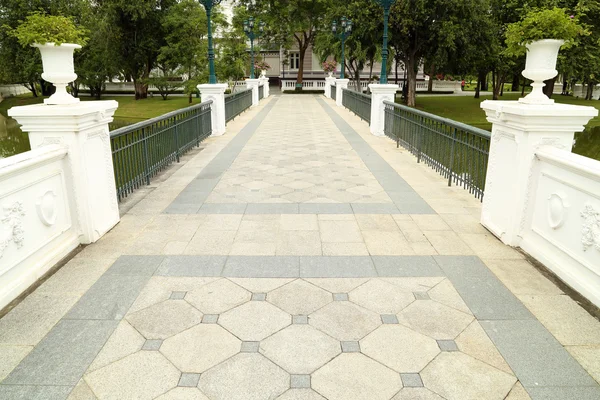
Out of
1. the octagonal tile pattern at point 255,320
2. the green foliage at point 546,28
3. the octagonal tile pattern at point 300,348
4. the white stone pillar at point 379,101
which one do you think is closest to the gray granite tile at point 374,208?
the green foliage at point 546,28

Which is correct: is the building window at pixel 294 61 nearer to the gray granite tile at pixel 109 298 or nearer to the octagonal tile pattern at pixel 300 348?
the gray granite tile at pixel 109 298

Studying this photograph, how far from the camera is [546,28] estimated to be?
4391 millimetres

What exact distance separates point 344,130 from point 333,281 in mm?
11447

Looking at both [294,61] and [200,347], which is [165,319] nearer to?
[200,347]

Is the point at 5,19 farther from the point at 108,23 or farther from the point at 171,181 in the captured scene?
the point at 171,181

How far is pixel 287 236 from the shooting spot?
17.7 ft

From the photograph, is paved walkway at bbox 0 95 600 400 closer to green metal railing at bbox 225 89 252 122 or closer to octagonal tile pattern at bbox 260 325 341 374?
octagonal tile pattern at bbox 260 325 341 374

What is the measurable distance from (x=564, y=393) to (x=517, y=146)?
2.79 meters

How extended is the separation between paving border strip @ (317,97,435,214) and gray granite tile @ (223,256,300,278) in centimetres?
238

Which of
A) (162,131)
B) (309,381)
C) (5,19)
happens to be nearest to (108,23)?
(5,19)

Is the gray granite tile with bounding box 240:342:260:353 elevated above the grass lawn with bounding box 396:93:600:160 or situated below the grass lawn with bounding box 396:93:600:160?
above

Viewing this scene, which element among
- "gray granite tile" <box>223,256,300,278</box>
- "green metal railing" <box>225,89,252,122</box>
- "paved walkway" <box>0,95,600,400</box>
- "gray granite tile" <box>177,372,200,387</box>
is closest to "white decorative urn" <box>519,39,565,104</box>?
"paved walkway" <box>0,95,600,400</box>

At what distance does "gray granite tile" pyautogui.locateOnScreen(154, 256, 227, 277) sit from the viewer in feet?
14.4

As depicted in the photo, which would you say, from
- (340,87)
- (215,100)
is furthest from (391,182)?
(340,87)
